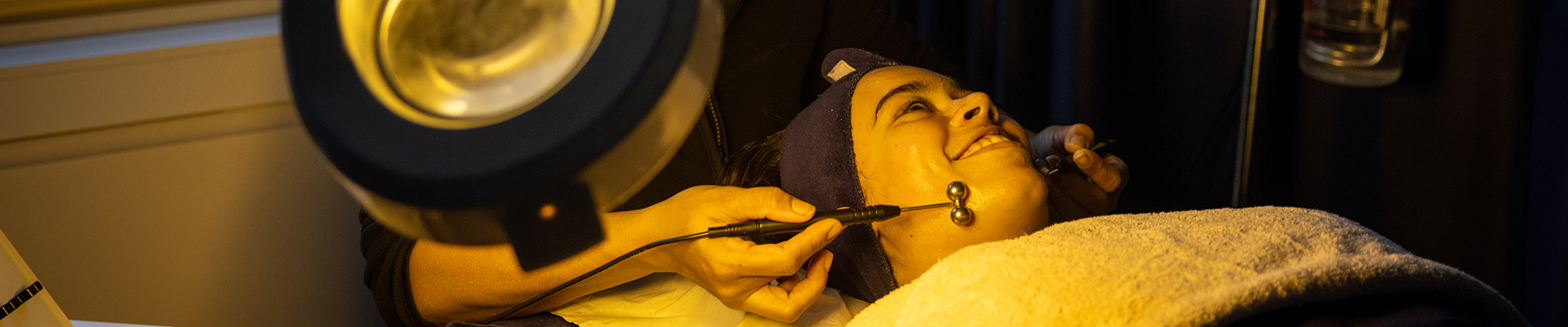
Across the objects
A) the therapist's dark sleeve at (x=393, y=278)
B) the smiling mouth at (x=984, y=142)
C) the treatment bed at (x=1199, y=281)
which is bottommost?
the therapist's dark sleeve at (x=393, y=278)

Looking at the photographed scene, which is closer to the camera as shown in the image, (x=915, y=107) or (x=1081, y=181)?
(x=915, y=107)

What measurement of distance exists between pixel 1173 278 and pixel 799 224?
0.34m

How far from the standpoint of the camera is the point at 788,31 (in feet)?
4.41

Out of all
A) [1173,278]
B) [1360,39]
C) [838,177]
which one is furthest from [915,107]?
[1360,39]

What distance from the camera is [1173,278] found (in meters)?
0.66

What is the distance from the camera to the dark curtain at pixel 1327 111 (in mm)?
987

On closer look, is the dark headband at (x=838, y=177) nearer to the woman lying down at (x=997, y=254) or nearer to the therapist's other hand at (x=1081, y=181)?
the woman lying down at (x=997, y=254)

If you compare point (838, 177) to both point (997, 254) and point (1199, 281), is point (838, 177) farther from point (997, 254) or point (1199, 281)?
point (1199, 281)

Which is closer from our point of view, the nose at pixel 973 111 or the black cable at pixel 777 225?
the black cable at pixel 777 225

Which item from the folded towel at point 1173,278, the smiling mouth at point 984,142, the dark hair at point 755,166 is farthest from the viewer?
the dark hair at point 755,166

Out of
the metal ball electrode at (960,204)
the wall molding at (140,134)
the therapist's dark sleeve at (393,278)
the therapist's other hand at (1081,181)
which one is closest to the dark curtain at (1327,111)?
the therapist's other hand at (1081,181)

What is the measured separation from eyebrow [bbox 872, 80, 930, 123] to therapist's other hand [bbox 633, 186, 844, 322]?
192mm

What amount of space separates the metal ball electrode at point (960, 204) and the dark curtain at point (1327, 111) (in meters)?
0.45

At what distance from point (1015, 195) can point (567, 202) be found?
61 centimetres
